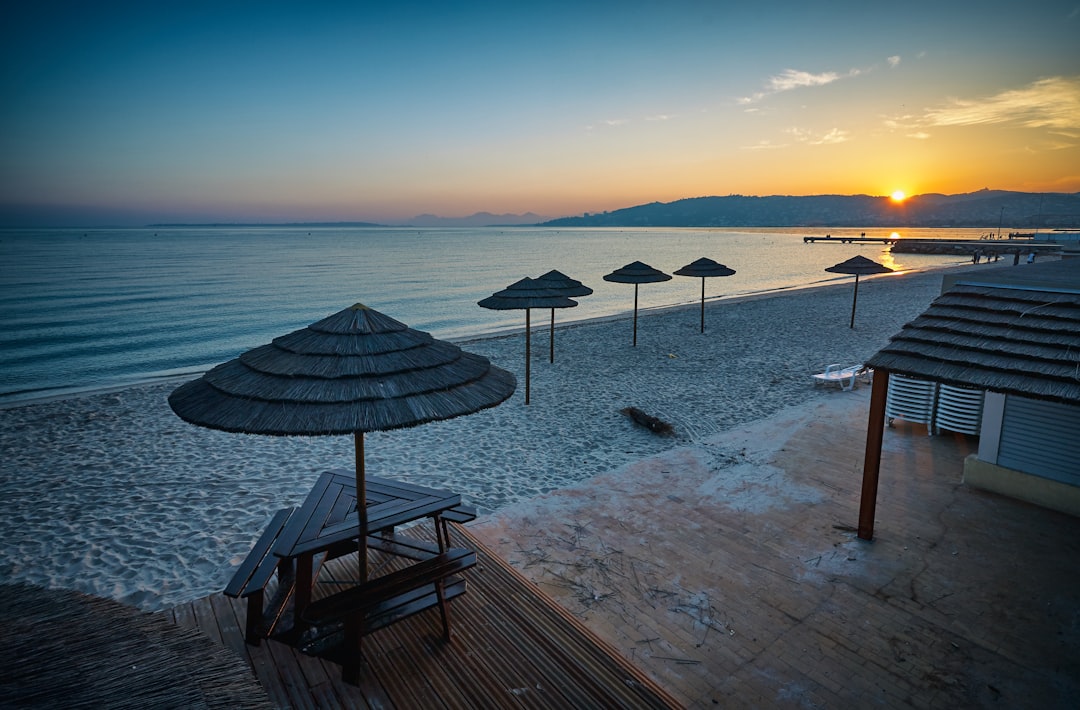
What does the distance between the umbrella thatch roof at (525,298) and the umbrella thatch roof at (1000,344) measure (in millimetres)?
5931

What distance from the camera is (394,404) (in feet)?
10.1

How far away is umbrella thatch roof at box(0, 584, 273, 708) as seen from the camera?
203cm

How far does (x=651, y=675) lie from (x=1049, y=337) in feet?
14.0

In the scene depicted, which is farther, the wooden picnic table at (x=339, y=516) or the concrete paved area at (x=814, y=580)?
the concrete paved area at (x=814, y=580)

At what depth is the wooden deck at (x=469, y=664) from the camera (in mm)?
2980

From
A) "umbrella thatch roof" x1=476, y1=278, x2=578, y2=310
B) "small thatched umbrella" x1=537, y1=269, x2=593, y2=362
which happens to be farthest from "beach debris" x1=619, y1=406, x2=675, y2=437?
"small thatched umbrella" x1=537, y1=269, x2=593, y2=362

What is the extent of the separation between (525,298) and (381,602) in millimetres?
7109

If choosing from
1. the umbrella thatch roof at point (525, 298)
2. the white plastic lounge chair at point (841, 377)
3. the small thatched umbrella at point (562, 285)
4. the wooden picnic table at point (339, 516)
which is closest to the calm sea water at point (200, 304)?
the small thatched umbrella at point (562, 285)

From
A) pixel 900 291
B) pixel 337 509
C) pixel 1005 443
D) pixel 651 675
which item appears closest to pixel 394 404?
pixel 337 509

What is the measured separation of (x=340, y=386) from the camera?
3033 millimetres

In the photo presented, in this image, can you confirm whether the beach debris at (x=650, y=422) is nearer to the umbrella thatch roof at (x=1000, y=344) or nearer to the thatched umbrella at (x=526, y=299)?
the thatched umbrella at (x=526, y=299)

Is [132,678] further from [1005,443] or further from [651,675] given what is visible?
[1005,443]

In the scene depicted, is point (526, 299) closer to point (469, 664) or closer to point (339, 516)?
point (339, 516)

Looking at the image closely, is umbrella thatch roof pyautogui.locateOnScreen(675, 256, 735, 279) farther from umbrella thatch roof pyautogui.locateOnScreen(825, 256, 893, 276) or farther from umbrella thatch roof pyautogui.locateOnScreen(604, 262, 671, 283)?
umbrella thatch roof pyautogui.locateOnScreen(825, 256, 893, 276)
